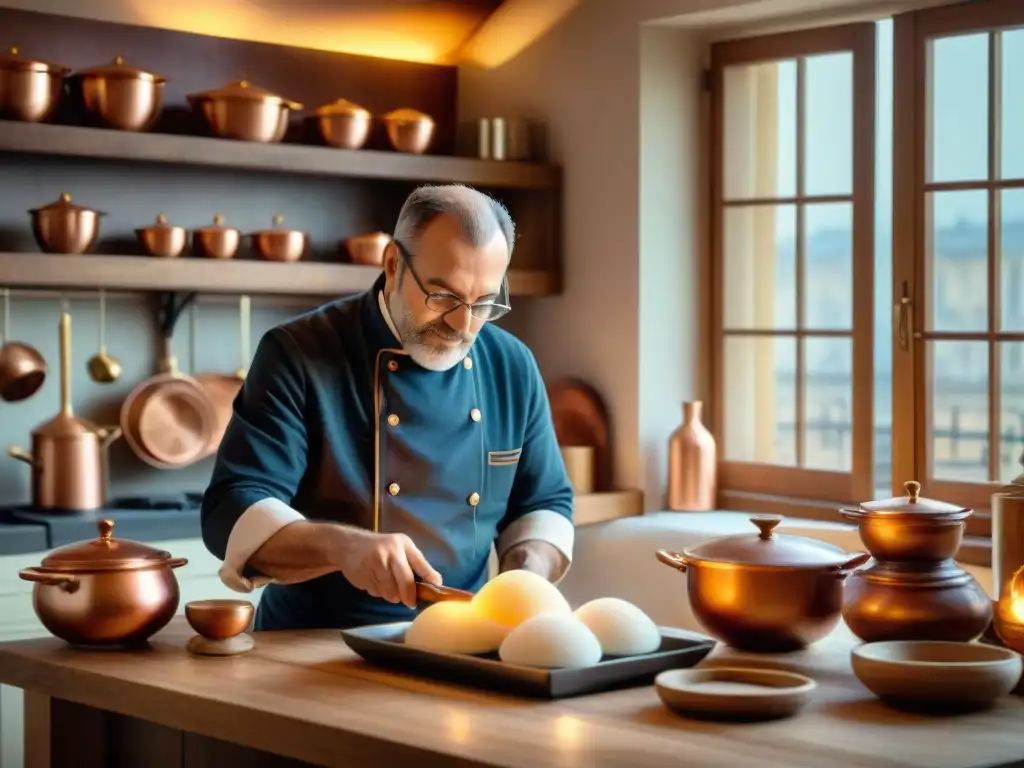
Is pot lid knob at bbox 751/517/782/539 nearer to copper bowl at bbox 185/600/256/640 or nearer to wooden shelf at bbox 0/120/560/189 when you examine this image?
copper bowl at bbox 185/600/256/640

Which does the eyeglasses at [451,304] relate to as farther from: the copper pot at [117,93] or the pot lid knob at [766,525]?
the copper pot at [117,93]

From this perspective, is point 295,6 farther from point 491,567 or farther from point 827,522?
point 827,522

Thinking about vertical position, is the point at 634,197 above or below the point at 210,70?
below

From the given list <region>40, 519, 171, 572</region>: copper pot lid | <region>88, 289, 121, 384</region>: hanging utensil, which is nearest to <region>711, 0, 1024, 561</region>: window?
<region>88, 289, 121, 384</region>: hanging utensil

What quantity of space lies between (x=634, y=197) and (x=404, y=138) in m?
0.72

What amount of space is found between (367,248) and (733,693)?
311 centimetres

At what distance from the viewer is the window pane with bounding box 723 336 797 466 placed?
483 cm

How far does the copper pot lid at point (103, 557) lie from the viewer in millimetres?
2359

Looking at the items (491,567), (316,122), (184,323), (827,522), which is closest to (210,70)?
(316,122)

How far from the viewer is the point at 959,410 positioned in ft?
14.2

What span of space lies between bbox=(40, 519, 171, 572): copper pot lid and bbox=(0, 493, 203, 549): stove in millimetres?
1731

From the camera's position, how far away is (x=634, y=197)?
4852 mm

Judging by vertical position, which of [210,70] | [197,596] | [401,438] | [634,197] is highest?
[210,70]

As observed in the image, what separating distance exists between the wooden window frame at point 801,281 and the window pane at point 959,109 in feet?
0.70
